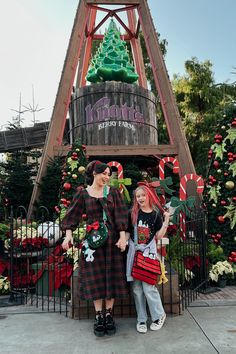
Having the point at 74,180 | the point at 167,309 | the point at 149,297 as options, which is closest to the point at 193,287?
the point at 167,309

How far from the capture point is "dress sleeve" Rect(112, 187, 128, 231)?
3.62 m

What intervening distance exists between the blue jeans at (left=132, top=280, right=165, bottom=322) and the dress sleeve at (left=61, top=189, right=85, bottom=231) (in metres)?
0.95

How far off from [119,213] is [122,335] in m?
1.28

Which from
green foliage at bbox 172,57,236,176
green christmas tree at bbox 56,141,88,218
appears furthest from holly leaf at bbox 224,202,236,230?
green foliage at bbox 172,57,236,176

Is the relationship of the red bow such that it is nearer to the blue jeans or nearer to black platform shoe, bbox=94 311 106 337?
the blue jeans

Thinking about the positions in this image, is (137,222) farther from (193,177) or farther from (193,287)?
(193,177)

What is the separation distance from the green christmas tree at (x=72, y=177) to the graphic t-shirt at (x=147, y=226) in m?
3.34

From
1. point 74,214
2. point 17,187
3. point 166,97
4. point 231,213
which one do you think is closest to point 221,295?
point 231,213

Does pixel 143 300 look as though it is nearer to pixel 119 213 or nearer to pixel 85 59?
pixel 119 213

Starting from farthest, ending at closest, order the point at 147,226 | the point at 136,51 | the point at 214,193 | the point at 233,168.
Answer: the point at 136,51, the point at 214,193, the point at 233,168, the point at 147,226

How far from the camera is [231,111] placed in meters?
6.33

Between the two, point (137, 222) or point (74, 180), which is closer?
point (137, 222)

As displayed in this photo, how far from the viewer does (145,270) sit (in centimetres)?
361

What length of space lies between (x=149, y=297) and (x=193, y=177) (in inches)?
180
